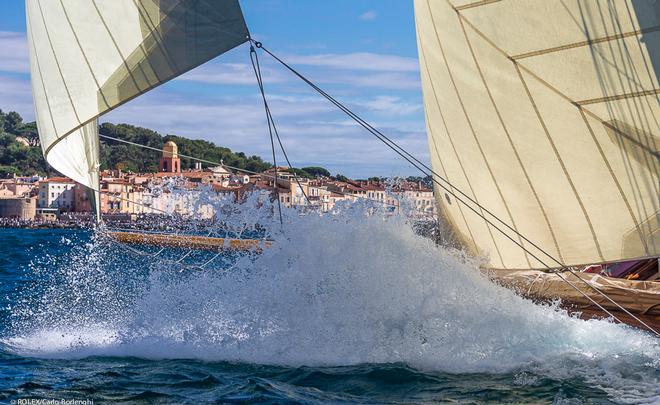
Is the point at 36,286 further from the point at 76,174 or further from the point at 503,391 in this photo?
the point at 503,391

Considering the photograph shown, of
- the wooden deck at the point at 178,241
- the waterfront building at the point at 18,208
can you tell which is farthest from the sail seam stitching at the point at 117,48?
the waterfront building at the point at 18,208

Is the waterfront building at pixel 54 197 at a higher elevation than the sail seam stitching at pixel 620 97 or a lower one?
higher

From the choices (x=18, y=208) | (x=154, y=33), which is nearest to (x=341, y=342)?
(x=154, y=33)

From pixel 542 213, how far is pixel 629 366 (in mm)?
1709

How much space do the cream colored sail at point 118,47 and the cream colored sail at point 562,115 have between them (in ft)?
8.23

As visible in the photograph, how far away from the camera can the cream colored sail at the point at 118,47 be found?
8844 millimetres

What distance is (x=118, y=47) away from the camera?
9.04 meters

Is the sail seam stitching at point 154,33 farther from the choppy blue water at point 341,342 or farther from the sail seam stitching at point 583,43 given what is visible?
the sail seam stitching at point 583,43

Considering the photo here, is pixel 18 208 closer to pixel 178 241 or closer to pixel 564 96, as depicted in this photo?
pixel 178 241

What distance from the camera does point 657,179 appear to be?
9.16 metres

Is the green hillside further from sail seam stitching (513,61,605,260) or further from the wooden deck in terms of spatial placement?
sail seam stitching (513,61,605,260)

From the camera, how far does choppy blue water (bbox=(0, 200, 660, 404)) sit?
28.2 feet

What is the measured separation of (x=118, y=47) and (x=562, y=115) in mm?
4295

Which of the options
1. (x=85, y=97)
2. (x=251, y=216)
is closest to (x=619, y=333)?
(x=251, y=216)
